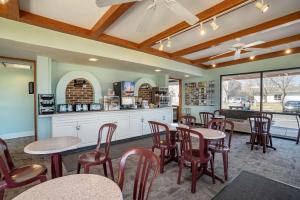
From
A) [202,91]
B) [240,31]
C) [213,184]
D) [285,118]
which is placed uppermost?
[240,31]

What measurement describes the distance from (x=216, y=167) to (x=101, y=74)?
158 inches

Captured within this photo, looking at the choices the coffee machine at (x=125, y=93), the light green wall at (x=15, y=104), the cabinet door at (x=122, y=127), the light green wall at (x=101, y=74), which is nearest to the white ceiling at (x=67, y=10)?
the light green wall at (x=101, y=74)

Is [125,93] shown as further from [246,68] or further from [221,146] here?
[246,68]

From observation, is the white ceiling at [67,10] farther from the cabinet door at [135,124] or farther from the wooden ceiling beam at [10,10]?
the cabinet door at [135,124]

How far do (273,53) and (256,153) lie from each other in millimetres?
3517

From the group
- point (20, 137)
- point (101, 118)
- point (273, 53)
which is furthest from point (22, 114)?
point (273, 53)

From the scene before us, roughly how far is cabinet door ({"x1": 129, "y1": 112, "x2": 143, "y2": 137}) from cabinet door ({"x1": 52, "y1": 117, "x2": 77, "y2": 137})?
162cm

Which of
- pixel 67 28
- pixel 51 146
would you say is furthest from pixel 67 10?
pixel 51 146

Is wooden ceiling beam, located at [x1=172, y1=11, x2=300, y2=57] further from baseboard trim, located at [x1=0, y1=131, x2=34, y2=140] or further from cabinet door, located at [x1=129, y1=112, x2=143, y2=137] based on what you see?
baseboard trim, located at [x1=0, y1=131, x2=34, y2=140]

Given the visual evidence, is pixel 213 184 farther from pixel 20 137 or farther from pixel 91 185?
pixel 20 137

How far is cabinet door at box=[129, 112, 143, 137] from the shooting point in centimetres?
468

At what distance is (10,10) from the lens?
2229 mm

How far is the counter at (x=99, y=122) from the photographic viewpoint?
345cm

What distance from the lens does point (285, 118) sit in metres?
4.99
